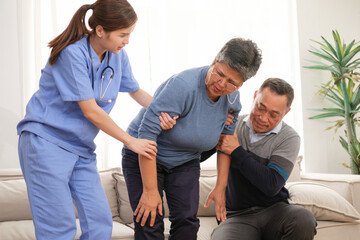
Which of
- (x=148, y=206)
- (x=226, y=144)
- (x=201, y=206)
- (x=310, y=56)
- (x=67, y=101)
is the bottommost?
(x=201, y=206)

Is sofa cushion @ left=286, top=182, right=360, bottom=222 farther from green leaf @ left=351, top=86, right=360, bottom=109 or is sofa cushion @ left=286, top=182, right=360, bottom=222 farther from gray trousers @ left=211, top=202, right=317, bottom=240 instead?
green leaf @ left=351, top=86, right=360, bottom=109

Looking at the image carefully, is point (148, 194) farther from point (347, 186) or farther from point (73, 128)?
point (347, 186)

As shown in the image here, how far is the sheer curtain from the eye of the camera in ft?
10.5

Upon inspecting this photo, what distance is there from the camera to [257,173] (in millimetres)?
1989

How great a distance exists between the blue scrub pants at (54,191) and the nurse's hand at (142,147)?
22cm

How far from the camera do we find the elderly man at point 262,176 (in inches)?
77.5

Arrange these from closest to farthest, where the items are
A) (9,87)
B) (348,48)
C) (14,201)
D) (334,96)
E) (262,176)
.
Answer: (262,176), (14,201), (9,87), (348,48), (334,96)

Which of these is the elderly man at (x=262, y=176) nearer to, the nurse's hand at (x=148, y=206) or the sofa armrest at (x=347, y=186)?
the nurse's hand at (x=148, y=206)

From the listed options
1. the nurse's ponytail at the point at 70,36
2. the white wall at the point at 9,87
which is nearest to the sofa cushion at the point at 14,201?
the white wall at the point at 9,87

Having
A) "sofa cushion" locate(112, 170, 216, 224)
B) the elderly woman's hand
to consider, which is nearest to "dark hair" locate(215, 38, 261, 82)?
the elderly woman's hand

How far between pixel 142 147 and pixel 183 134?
0.65 feet

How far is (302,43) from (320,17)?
374 millimetres

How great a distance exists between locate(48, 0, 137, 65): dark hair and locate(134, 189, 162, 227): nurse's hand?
2.06 ft

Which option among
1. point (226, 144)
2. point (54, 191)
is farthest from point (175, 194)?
point (54, 191)
